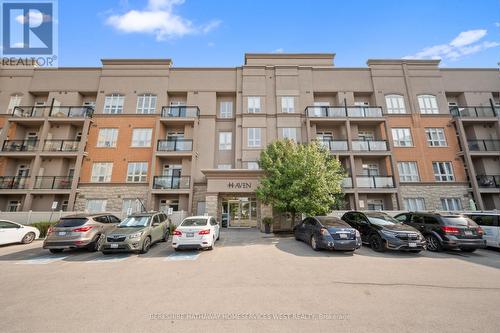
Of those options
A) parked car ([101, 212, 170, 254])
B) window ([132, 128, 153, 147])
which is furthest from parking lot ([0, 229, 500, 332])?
window ([132, 128, 153, 147])

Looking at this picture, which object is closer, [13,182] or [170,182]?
[13,182]

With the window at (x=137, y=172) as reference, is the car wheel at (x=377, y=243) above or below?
below

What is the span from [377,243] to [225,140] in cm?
1660

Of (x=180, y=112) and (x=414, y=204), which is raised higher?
(x=180, y=112)

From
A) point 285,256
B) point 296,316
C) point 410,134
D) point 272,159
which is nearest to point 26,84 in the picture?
point 272,159

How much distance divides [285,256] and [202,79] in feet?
70.2

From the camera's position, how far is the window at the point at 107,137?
21281mm

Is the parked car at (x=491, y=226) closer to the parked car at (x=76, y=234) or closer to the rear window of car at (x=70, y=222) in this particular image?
the parked car at (x=76, y=234)

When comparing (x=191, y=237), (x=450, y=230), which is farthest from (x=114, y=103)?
(x=450, y=230)

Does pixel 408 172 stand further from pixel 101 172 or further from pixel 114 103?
pixel 114 103

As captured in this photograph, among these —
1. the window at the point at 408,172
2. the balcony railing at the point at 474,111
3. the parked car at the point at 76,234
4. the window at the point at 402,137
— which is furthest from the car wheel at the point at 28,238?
the balcony railing at the point at 474,111

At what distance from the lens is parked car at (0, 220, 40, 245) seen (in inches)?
444

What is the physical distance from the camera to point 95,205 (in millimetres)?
19609

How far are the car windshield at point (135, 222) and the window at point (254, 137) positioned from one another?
42.7 ft
